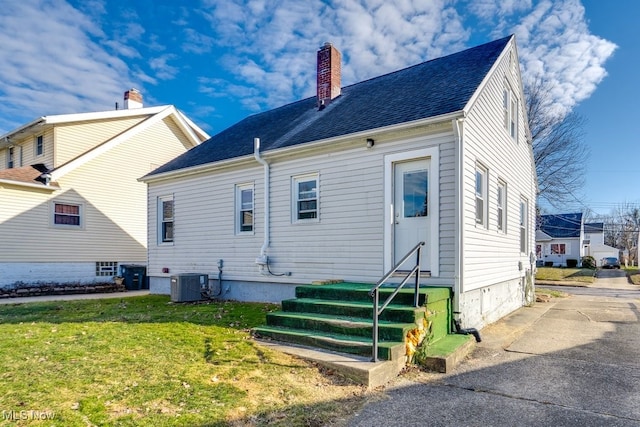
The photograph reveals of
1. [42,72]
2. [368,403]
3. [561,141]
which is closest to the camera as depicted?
[368,403]

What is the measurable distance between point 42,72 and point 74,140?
267 centimetres

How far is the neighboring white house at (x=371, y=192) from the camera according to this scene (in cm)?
703

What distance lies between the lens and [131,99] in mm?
18422

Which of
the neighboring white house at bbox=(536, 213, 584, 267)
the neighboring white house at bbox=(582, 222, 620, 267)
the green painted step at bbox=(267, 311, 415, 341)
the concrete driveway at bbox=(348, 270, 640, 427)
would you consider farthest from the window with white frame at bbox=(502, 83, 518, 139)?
the neighboring white house at bbox=(582, 222, 620, 267)

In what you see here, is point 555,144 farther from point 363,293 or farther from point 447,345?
point 447,345

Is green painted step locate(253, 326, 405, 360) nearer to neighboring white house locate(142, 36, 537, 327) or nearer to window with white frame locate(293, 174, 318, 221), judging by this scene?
neighboring white house locate(142, 36, 537, 327)

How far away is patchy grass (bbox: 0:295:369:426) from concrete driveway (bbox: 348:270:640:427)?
0.60m

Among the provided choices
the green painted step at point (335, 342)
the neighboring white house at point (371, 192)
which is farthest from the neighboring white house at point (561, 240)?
the green painted step at point (335, 342)

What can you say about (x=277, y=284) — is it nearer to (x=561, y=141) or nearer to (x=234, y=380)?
(x=234, y=380)

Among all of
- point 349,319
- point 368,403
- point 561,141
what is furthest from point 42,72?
point 561,141

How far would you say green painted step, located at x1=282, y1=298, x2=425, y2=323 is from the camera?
5453mm

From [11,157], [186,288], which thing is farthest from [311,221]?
[11,157]

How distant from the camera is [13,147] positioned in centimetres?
1733

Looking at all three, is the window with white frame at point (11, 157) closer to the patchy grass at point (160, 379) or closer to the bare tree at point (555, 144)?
the patchy grass at point (160, 379)
